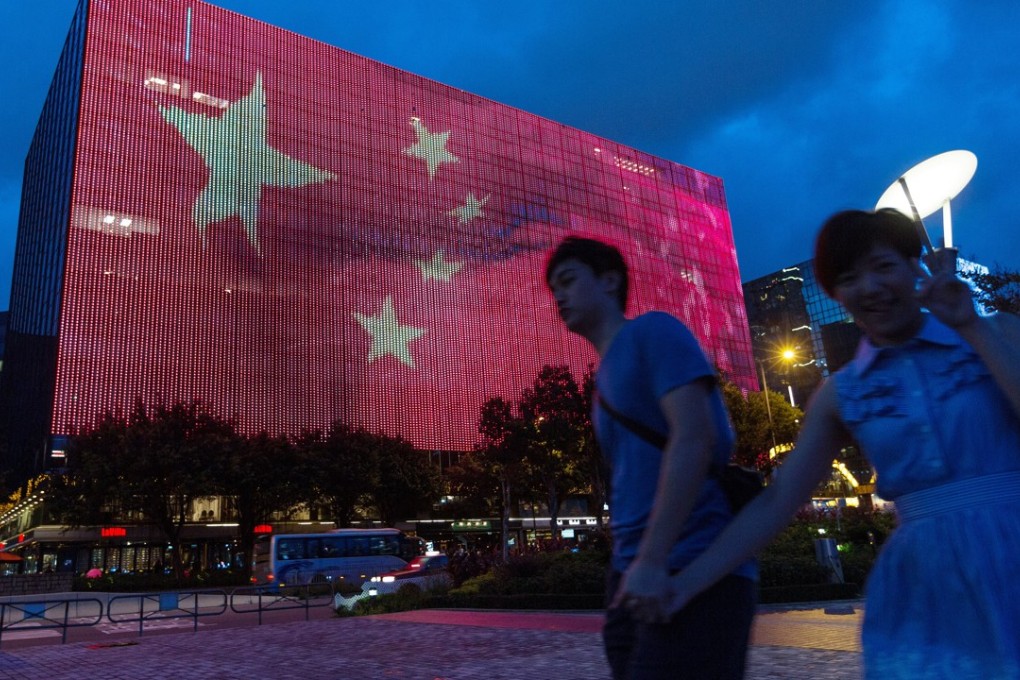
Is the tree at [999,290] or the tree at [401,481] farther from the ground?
the tree at [999,290]

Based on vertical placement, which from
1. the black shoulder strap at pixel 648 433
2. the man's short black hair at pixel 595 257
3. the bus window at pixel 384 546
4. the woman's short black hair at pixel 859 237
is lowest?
the bus window at pixel 384 546

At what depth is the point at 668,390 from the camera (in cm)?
185

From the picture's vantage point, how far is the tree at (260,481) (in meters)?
41.9

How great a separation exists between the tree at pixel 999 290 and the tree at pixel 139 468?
3555cm

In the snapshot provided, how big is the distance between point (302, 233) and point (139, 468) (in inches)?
960

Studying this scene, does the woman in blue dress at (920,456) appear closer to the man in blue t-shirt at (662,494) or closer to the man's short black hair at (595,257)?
the man in blue t-shirt at (662,494)

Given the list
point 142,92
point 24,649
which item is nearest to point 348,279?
point 142,92

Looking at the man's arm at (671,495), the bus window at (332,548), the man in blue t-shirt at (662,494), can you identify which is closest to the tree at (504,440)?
the bus window at (332,548)

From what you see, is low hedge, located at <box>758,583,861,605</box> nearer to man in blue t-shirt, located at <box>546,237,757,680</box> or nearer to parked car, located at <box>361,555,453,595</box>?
parked car, located at <box>361,555,453,595</box>

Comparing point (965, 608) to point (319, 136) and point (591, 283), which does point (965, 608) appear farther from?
point (319, 136)

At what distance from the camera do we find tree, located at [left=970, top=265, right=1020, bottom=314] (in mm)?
22312

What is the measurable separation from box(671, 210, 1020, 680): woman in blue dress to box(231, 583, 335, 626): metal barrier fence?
17.4 meters

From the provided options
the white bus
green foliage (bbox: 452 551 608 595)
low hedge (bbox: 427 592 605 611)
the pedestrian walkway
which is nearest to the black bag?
the pedestrian walkway

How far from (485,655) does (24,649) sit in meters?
9.42
